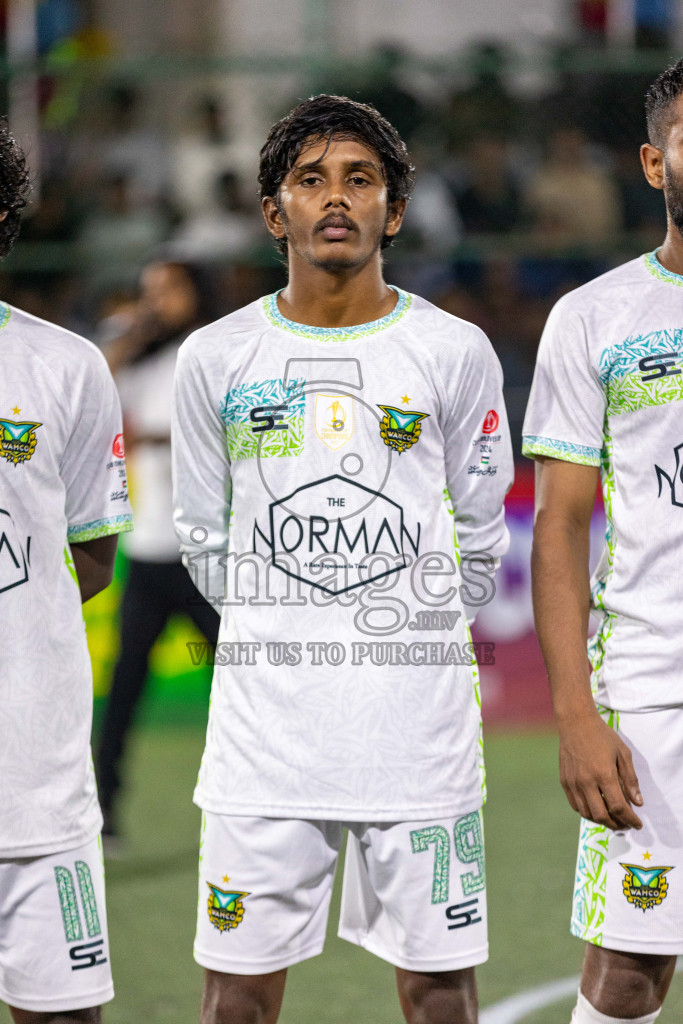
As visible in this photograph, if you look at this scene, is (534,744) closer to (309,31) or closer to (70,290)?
(70,290)

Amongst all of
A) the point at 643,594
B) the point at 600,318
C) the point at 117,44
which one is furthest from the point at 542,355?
the point at 117,44

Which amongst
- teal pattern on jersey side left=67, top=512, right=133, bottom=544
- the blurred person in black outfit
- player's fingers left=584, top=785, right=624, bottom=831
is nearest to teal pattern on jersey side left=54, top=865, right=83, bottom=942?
teal pattern on jersey side left=67, top=512, right=133, bottom=544

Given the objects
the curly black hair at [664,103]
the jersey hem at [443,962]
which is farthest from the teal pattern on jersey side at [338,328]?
the jersey hem at [443,962]

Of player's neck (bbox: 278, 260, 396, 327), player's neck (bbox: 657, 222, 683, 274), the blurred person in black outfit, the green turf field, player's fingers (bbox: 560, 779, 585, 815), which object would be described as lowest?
the green turf field

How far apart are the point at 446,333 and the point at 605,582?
1.91ft

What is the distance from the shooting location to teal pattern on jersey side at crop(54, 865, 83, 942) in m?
2.54

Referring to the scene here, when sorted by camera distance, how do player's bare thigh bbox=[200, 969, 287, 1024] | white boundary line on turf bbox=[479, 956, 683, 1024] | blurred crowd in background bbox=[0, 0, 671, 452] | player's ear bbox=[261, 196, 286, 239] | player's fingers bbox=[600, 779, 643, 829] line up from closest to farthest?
player's fingers bbox=[600, 779, 643, 829] → player's bare thigh bbox=[200, 969, 287, 1024] → player's ear bbox=[261, 196, 286, 239] → white boundary line on turf bbox=[479, 956, 683, 1024] → blurred crowd in background bbox=[0, 0, 671, 452]

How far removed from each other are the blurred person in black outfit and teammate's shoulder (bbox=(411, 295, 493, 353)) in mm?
2407

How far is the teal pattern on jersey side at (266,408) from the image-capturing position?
8.78ft

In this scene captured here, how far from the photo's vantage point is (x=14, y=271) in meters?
7.48

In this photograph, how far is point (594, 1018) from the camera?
264cm

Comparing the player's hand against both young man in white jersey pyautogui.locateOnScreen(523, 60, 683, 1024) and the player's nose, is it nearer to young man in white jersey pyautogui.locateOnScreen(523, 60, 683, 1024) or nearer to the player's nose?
young man in white jersey pyautogui.locateOnScreen(523, 60, 683, 1024)

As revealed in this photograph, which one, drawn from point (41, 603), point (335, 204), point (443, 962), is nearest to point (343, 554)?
point (41, 603)

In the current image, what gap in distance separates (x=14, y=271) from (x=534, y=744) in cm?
369
